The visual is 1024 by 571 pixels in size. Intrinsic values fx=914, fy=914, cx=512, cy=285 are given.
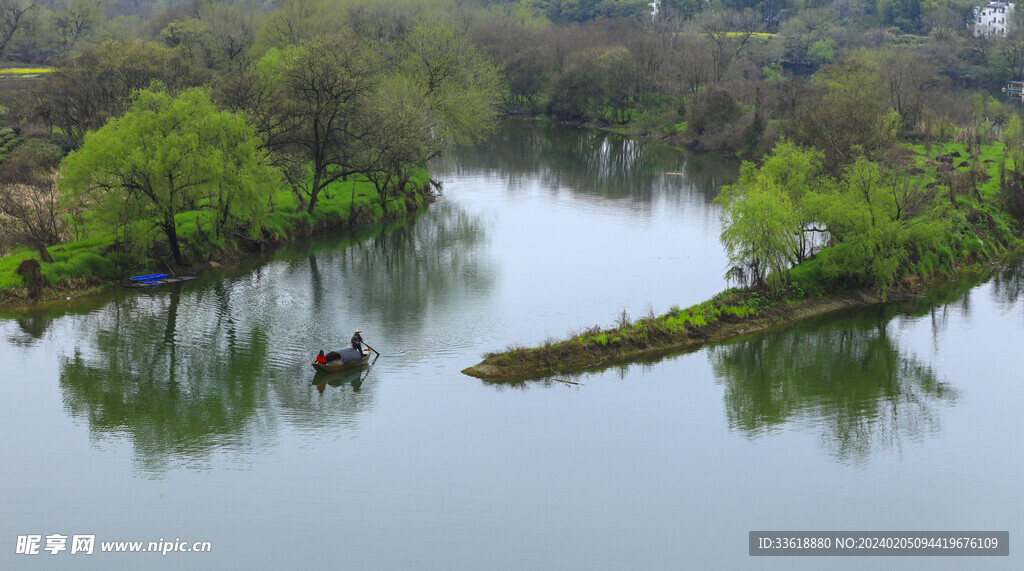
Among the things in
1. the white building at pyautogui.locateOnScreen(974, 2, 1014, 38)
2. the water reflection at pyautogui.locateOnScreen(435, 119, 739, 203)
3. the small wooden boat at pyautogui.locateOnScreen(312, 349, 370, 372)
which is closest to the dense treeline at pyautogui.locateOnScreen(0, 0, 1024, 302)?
the water reflection at pyautogui.locateOnScreen(435, 119, 739, 203)

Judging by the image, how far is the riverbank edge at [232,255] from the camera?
139ft

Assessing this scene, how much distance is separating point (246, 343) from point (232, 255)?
14.6 metres

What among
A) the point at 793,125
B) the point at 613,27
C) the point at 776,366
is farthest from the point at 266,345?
the point at 613,27

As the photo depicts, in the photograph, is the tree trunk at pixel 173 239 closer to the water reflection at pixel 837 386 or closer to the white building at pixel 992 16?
the water reflection at pixel 837 386

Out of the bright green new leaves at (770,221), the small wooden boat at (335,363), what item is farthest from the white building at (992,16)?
the small wooden boat at (335,363)

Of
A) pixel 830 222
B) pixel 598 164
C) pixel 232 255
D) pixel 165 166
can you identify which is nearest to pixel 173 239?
pixel 232 255

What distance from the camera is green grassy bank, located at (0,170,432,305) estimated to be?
145 feet

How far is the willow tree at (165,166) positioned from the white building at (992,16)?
165 m

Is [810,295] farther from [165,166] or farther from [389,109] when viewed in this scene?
[165,166]

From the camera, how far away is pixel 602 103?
4670 inches

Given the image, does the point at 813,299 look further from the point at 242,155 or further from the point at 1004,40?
the point at 1004,40

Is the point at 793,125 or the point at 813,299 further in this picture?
the point at 793,125

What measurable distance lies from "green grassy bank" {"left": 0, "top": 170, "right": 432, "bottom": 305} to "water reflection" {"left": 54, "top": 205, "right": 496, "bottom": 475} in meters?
2.12

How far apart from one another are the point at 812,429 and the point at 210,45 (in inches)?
3170
